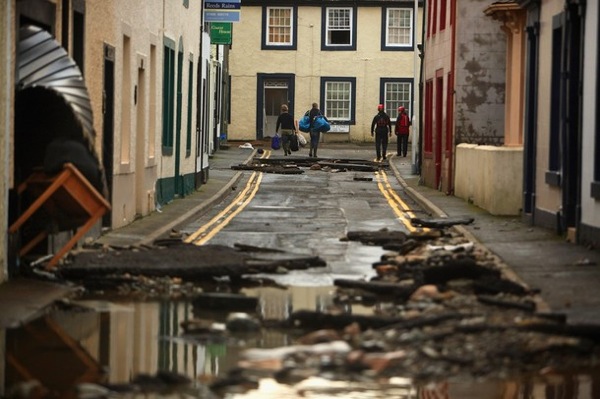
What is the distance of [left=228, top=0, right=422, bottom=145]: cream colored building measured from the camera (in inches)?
2753

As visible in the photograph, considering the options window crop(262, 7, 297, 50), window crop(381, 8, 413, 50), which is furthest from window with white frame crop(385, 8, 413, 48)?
window crop(262, 7, 297, 50)

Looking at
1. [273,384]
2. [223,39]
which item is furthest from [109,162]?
[223,39]

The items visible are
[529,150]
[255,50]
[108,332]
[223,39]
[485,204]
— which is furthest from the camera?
[255,50]

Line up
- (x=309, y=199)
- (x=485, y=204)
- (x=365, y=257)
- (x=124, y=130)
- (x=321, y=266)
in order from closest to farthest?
(x=321, y=266) < (x=365, y=257) < (x=124, y=130) < (x=485, y=204) < (x=309, y=199)

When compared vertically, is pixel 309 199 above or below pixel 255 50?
below

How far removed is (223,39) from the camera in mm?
45125

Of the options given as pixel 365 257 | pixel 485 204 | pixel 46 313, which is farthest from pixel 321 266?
pixel 485 204

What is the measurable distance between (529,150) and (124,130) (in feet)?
22.6

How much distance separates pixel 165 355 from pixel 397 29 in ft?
195

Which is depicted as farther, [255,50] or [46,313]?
[255,50]

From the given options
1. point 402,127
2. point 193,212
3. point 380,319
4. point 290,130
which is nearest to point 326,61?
point 290,130

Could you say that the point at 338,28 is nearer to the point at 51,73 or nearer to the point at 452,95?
the point at 452,95

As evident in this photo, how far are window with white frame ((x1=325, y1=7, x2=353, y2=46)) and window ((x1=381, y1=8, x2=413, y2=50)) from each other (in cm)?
157

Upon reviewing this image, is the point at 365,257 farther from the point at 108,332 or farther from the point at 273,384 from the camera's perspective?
the point at 273,384
